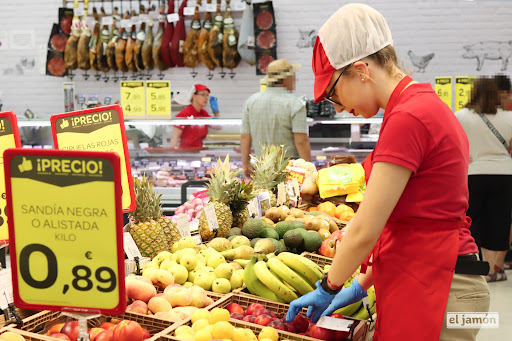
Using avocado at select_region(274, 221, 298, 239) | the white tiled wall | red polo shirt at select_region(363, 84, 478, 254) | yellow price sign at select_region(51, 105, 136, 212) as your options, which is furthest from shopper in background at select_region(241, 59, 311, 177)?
red polo shirt at select_region(363, 84, 478, 254)

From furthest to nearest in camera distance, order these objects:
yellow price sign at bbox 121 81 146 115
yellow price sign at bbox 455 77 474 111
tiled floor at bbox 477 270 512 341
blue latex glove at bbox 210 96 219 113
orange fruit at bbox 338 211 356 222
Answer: blue latex glove at bbox 210 96 219 113
yellow price sign at bbox 455 77 474 111
yellow price sign at bbox 121 81 146 115
tiled floor at bbox 477 270 512 341
orange fruit at bbox 338 211 356 222

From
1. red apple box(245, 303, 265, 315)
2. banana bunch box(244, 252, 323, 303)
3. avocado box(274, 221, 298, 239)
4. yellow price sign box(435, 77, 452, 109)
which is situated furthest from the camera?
yellow price sign box(435, 77, 452, 109)

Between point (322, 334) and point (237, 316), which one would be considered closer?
point (322, 334)

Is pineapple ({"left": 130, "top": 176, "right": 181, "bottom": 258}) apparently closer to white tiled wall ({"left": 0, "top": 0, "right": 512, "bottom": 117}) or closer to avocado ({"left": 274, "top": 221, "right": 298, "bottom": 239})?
avocado ({"left": 274, "top": 221, "right": 298, "bottom": 239})

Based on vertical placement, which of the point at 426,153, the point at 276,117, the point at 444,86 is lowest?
the point at 276,117

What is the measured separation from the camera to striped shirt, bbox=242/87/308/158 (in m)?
5.46

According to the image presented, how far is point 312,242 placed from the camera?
9.71 feet

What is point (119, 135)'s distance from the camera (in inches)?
92.7

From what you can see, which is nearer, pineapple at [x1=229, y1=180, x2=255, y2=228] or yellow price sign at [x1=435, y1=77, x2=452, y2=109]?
pineapple at [x1=229, y1=180, x2=255, y2=228]

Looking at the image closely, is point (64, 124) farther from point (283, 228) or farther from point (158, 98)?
point (158, 98)

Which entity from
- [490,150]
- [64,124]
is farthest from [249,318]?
[490,150]

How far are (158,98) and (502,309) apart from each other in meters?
3.99

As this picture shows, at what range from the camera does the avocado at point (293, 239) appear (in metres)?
2.95

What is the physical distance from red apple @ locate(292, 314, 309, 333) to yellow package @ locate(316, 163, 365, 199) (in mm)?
2180
